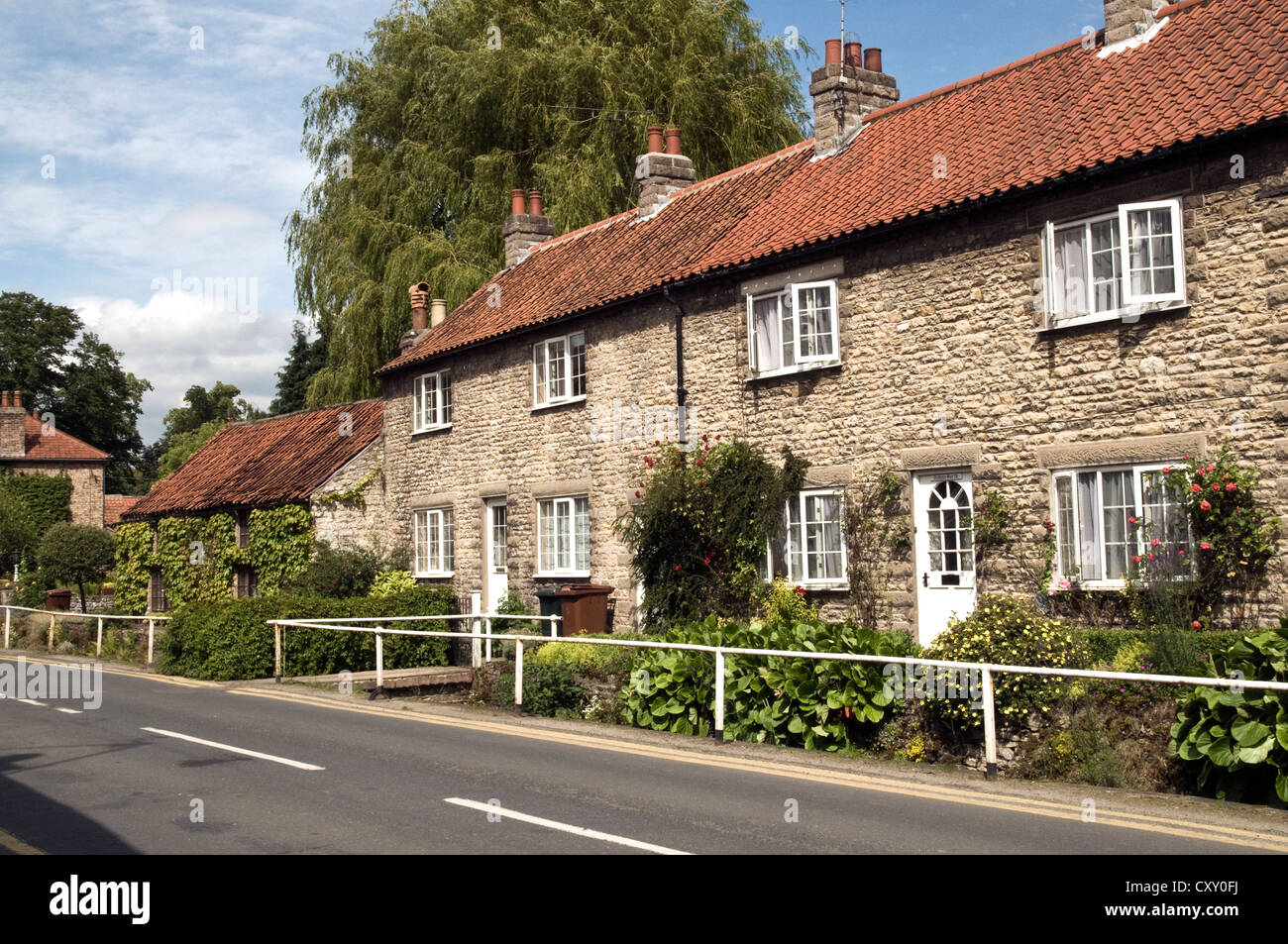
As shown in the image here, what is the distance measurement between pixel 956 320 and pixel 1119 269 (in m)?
2.25

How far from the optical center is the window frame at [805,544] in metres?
17.0

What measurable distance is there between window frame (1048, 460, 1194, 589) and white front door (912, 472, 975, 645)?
1.19 metres

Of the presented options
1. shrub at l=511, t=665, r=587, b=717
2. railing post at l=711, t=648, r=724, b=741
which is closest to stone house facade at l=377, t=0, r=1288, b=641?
shrub at l=511, t=665, r=587, b=717

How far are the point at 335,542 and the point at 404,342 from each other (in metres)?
5.15

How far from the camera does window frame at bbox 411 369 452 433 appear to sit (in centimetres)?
2675

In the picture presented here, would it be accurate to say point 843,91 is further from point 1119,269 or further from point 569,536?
point 569,536

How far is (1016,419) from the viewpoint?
1498 cm

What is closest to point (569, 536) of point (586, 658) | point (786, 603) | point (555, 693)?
point (786, 603)

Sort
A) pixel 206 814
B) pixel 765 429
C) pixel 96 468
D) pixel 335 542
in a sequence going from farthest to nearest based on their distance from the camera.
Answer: pixel 96 468, pixel 335 542, pixel 765 429, pixel 206 814

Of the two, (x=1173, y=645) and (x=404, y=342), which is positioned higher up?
(x=404, y=342)

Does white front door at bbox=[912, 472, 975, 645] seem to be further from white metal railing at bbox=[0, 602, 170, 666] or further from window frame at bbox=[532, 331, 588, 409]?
white metal railing at bbox=[0, 602, 170, 666]
